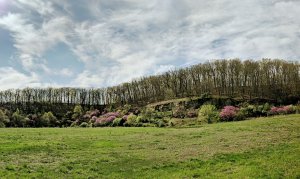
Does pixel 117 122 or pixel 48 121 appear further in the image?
pixel 48 121

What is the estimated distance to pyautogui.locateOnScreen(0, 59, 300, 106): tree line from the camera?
142 m

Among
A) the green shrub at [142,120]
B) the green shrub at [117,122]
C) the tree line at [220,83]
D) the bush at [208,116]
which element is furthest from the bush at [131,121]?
the tree line at [220,83]

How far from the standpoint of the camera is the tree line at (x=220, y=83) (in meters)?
142

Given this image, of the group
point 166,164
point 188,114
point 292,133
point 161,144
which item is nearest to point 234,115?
point 188,114

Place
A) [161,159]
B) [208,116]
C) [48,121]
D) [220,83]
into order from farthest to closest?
[220,83]
[48,121]
[208,116]
[161,159]

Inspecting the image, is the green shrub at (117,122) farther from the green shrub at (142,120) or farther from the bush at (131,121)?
the green shrub at (142,120)

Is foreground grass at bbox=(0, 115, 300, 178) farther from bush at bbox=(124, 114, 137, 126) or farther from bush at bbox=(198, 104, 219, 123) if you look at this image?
bush at bbox=(124, 114, 137, 126)

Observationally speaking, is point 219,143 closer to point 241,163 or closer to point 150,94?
point 241,163

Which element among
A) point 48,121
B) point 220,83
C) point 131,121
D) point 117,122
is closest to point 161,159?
point 131,121

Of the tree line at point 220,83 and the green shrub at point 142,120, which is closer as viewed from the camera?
the green shrub at point 142,120

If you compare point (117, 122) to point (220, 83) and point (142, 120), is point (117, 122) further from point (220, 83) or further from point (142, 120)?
point (220, 83)

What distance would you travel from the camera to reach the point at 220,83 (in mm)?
146125

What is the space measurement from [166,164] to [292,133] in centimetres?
1894

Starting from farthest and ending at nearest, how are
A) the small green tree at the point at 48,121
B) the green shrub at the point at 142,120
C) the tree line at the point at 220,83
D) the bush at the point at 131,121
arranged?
1. the tree line at the point at 220,83
2. the small green tree at the point at 48,121
3. the green shrub at the point at 142,120
4. the bush at the point at 131,121
